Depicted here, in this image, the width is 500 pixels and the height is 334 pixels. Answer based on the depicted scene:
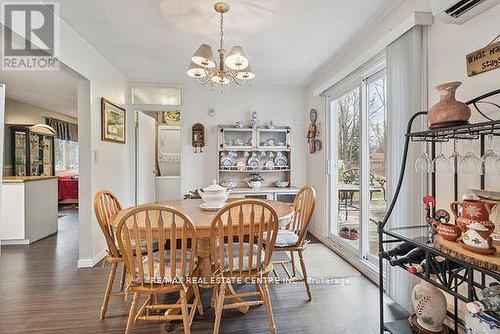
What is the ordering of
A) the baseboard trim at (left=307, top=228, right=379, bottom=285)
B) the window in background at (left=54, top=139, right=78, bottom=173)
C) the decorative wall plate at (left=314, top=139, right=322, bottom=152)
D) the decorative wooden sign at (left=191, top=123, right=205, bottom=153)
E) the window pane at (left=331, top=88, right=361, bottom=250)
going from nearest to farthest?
1. the baseboard trim at (left=307, top=228, right=379, bottom=285)
2. the window pane at (left=331, top=88, right=361, bottom=250)
3. the decorative wall plate at (left=314, top=139, right=322, bottom=152)
4. the decorative wooden sign at (left=191, top=123, right=205, bottom=153)
5. the window in background at (left=54, top=139, right=78, bottom=173)

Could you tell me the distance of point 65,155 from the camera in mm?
8242

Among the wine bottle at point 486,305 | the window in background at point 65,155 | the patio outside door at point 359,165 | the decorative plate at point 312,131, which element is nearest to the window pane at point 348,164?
the patio outside door at point 359,165

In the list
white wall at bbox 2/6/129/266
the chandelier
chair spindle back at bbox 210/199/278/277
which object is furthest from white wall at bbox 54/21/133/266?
chair spindle back at bbox 210/199/278/277

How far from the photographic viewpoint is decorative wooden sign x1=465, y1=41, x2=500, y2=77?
1.50 meters

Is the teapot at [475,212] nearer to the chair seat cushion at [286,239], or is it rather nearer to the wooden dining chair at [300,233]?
the wooden dining chair at [300,233]

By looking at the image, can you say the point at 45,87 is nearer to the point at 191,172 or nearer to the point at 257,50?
the point at 191,172

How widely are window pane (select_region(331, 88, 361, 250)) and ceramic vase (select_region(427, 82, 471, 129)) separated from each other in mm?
1659

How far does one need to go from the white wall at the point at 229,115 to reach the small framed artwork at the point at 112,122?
35.7 inches

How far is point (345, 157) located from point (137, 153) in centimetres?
318

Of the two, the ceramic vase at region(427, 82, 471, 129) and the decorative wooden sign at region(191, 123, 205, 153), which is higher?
the decorative wooden sign at region(191, 123, 205, 153)

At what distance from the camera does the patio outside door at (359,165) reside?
2.85 metres

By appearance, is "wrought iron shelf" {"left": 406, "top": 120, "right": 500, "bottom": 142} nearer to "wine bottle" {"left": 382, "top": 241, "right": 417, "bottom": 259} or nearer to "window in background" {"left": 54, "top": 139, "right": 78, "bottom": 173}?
"wine bottle" {"left": 382, "top": 241, "right": 417, "bottom": 259}

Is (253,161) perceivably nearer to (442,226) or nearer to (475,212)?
(442,226)

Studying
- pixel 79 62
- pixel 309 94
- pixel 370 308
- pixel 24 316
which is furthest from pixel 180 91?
pixel 370 308
